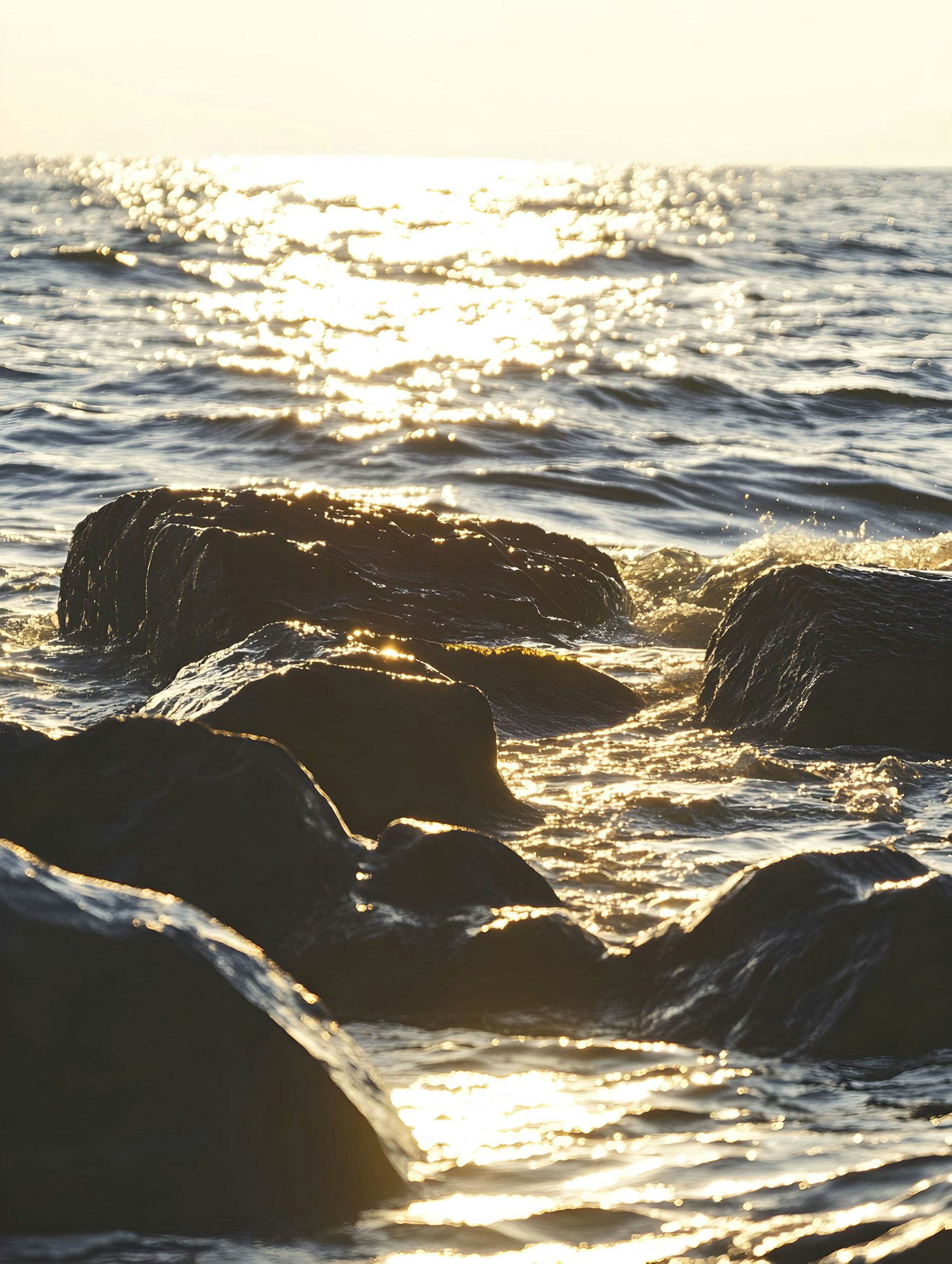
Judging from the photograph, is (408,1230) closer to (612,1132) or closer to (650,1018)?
(612,1132)

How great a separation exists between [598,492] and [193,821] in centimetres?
917

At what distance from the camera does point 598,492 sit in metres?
12.2

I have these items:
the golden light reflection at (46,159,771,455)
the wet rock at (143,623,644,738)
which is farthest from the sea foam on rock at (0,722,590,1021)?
the golden light reflection at (46,159,771,455)

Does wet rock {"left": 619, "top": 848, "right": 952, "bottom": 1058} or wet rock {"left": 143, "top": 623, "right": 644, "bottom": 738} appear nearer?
wet rock {"left": 619, "top": 848, "right": 952, "bottom": 1058}

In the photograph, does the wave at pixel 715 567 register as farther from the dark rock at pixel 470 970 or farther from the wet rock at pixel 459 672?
the dark rock at pixel 470 970

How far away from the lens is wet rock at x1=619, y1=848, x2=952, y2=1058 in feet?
9.30

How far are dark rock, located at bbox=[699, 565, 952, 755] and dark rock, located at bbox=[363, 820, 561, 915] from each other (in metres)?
2.18

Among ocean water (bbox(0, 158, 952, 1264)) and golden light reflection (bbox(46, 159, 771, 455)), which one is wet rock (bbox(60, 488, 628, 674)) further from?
golden light reflection (bbox(46, 159, 771, 455))

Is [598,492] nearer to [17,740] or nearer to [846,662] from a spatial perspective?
[846,662]

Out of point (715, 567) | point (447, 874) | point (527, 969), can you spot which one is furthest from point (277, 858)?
point (715, 567)

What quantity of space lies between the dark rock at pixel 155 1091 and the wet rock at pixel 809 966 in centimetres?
87

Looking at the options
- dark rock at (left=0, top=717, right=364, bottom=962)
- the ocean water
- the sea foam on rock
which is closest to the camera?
the ocean water

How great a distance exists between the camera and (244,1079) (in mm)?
2182

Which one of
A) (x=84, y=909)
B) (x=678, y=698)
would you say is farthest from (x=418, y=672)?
(x=84, y=909)
